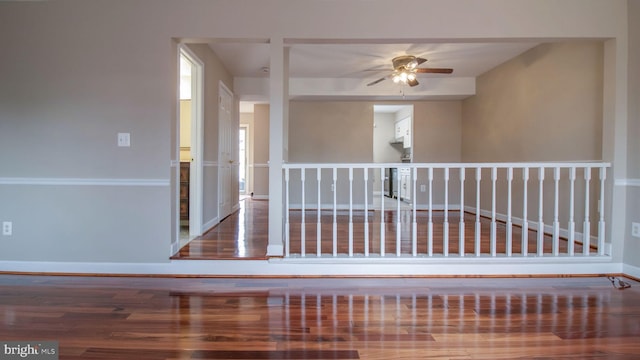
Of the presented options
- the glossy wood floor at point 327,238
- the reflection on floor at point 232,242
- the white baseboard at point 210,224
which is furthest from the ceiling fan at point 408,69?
the white baseboard at point 210,224

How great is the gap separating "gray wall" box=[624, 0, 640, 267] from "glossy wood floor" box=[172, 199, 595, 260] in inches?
17.6

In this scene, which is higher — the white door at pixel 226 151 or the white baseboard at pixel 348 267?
the white door at pixel 226 151

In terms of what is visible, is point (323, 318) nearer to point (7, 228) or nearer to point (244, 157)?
point (7, 228)

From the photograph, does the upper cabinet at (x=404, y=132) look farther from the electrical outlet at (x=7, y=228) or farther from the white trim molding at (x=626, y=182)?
the electrical outlet at (x=7, y=228)

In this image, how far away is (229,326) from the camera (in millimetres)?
1822

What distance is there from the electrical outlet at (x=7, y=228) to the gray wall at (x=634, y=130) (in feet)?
16.2

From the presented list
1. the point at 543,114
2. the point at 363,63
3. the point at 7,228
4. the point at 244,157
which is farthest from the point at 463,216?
the point at 244,157

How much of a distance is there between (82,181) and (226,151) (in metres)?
2.24

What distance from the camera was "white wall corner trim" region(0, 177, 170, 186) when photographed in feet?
8.64

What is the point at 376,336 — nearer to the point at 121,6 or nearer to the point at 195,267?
the point at 195,267

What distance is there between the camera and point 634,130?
257cm

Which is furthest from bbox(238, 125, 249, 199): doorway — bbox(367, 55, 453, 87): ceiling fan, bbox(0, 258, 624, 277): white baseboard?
bbox(0, 258, 624, 277): white baseboard

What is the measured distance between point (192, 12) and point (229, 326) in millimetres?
2323

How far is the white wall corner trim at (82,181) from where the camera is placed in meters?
2.63
